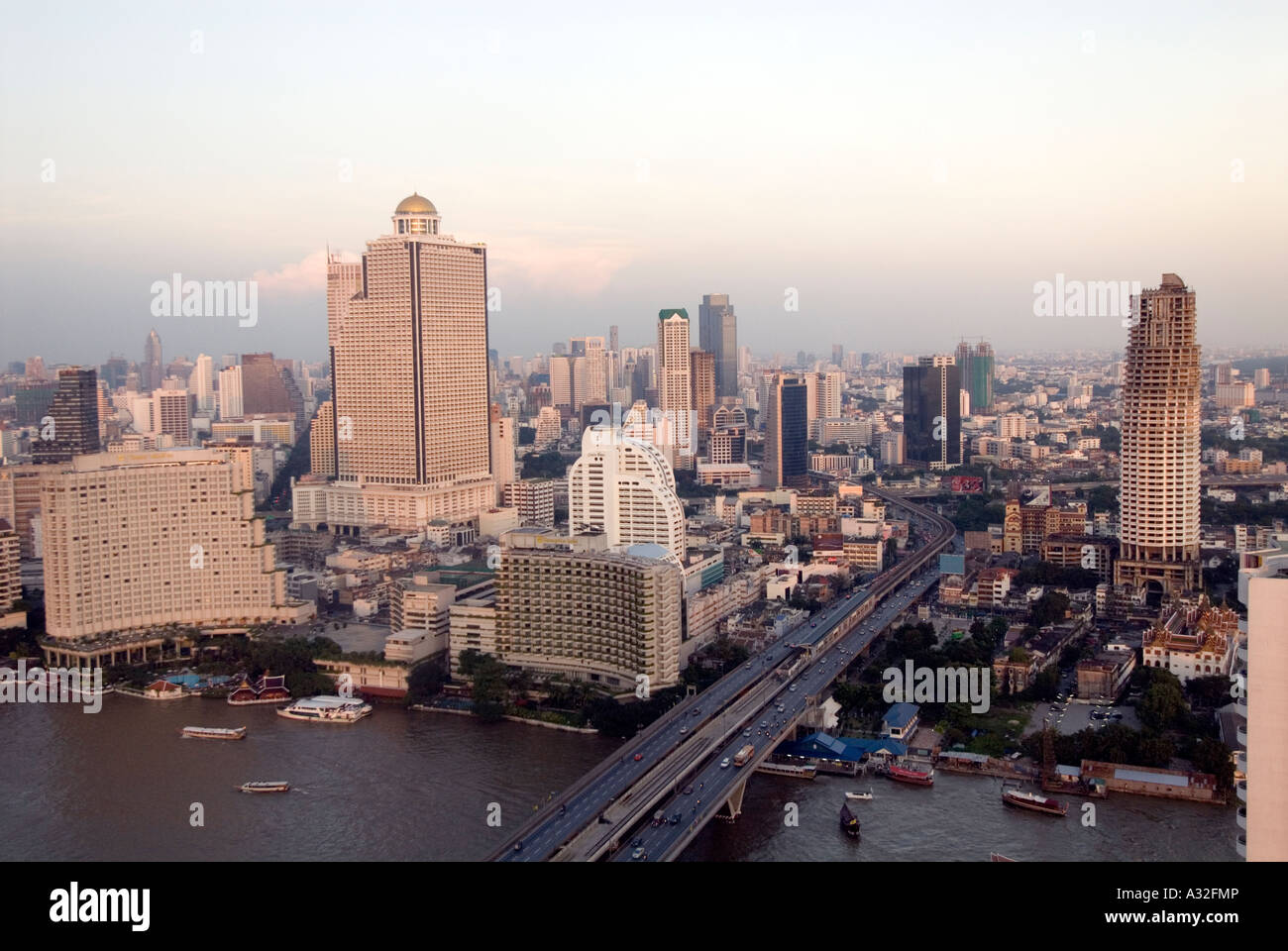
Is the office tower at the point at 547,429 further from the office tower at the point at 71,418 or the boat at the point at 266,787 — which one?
the boat at the point at 266,787

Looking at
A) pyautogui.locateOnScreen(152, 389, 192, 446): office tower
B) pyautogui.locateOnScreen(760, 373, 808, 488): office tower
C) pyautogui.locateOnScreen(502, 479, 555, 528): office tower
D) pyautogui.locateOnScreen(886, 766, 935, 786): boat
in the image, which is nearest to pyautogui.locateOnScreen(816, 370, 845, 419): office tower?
pyautogui.locateOnScreen(760, 373, 808, 488): office tower

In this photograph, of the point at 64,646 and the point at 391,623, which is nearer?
the point at 64,646

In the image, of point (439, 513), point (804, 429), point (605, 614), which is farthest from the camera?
point (804, 429)

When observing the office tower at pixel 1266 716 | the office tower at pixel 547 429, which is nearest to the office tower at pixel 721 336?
the office tower at pixel 547 429

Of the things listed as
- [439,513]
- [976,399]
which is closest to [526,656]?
[439,513]

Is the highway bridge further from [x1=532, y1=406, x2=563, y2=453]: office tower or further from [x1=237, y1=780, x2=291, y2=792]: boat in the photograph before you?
[x1=532, y1=406, x2=563, y2=453]: office tower
